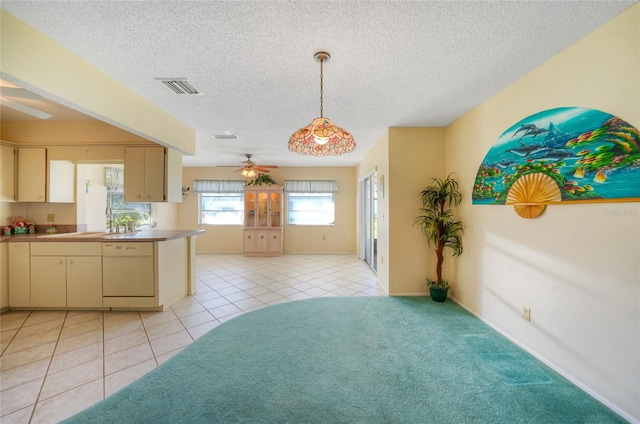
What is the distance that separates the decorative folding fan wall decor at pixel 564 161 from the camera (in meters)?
1.52

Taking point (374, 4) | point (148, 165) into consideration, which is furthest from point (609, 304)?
point (148, 165)

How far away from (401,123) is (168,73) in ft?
9.33

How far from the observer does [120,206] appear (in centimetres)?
489

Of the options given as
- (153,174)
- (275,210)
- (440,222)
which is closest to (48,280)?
(153,174)

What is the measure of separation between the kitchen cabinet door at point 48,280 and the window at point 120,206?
87 cm

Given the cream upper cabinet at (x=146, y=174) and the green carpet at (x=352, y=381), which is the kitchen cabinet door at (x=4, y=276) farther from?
the green carpet at (x=352, y=381)

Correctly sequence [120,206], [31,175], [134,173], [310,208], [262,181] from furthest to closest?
[310,208], [262,181], [120,206], [134,173], [31,175]

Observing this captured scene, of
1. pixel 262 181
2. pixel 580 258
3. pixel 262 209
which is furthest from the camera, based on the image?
pixel 262 209

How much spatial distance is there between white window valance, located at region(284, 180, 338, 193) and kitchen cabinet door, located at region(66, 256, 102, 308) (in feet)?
14.6

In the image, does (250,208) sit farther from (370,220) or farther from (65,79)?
(65,79)

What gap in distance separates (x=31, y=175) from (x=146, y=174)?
4.88ft

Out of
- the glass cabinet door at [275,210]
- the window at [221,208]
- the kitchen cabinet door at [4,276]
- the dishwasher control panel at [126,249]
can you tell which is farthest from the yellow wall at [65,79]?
the window at [221,208]

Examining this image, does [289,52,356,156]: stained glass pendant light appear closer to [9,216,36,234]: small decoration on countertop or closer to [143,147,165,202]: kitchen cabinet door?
[143,147,165,202]: kitchen cabinet door

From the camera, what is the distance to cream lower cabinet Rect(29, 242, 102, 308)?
2951mm
